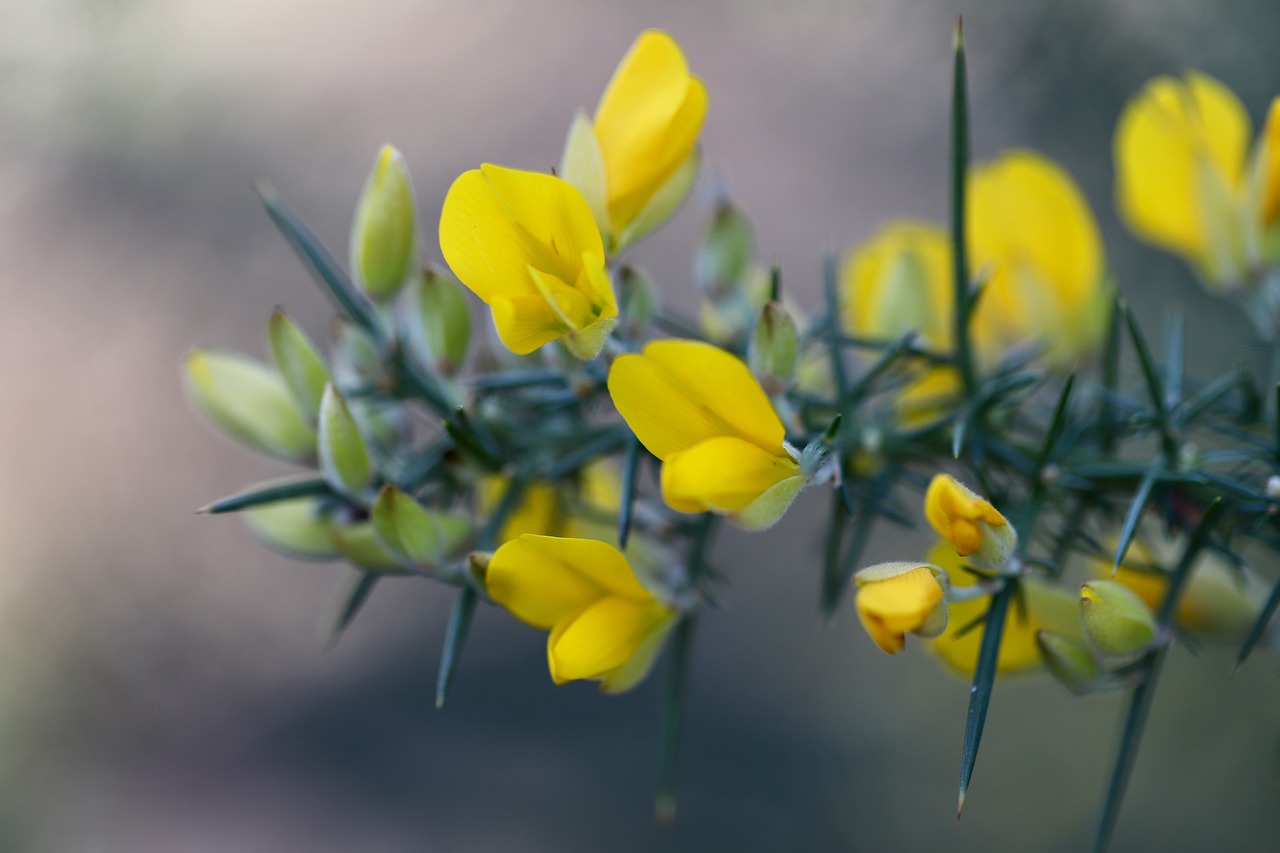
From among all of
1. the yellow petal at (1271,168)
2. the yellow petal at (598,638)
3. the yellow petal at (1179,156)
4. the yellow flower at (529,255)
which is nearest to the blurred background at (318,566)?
the yellow petal at (1179,156)

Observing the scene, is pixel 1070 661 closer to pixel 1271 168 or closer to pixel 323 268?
pixel 1271 168

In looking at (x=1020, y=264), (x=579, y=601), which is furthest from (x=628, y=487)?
(x=1020, y=264)

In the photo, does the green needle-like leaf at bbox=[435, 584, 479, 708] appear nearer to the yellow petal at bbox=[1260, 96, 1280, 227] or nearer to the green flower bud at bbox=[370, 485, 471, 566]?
the green flower bud at bbox=[370, 485, 471, 566]

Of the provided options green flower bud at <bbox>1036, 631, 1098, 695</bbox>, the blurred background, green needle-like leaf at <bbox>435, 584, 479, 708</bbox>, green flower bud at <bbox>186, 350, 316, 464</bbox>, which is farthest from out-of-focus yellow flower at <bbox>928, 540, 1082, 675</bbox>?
the blurred background

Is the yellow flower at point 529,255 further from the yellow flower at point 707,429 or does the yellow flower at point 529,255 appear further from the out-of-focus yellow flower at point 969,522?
the out-of-focus yellow flower at point 969,522

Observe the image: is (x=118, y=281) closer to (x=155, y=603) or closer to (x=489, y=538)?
(x=155, y=603)
